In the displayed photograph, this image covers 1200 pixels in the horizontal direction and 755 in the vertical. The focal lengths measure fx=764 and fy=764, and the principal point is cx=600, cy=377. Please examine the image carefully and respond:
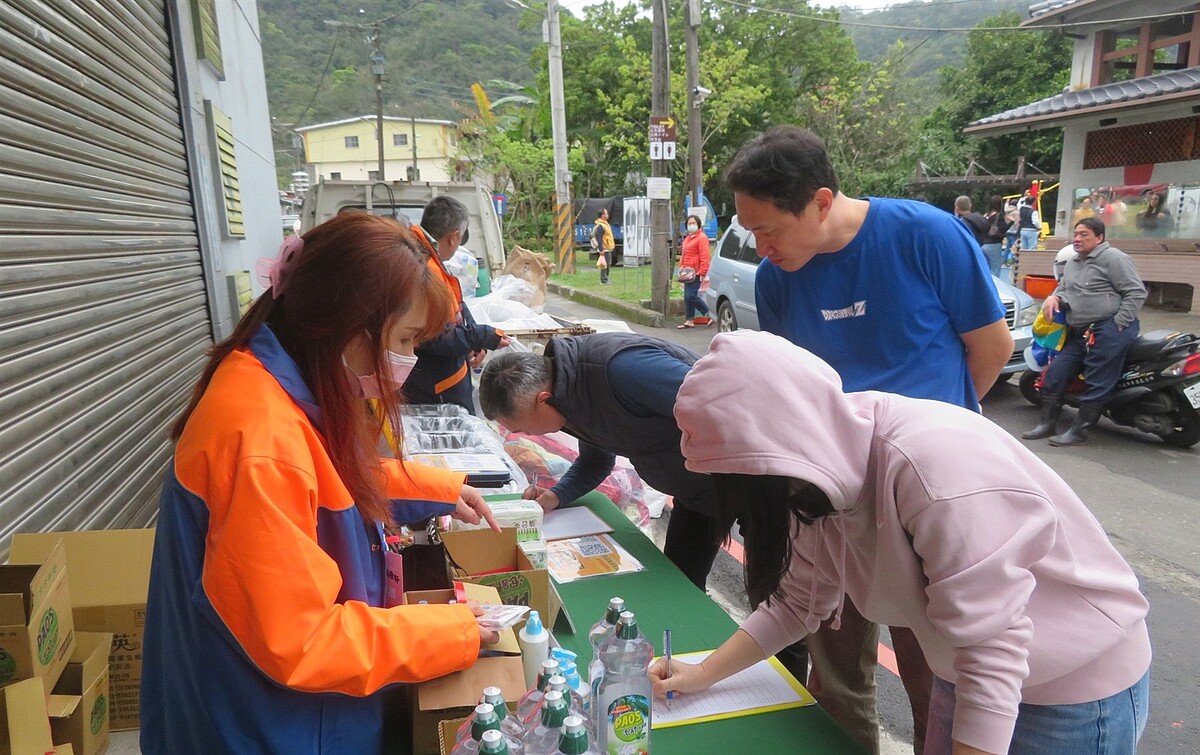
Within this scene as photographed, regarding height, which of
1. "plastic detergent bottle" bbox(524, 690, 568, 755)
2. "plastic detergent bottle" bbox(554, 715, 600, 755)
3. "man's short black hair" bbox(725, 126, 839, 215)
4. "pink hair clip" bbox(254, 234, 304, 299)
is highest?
"man's short black hair" bbox(725, 126, 839, 215)

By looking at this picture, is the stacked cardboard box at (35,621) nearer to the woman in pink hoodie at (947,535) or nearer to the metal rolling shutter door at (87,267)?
the metal rolling shutter door at (87,267)

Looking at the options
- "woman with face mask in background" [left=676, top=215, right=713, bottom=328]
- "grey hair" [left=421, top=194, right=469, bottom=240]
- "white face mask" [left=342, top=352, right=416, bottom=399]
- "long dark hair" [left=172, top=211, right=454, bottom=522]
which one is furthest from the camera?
"woman with face mask in background" [left=676, top=215, right=713, bottom=328]

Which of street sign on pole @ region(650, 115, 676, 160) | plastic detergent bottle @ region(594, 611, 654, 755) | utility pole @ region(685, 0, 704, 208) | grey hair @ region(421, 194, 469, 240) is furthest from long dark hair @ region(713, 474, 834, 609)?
utility pole @ region(685, 0, 704, 208)

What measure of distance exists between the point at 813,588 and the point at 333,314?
0.97m

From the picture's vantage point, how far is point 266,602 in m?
1.02

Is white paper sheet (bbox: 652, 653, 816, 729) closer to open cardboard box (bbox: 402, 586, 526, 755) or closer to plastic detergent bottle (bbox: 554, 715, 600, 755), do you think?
open cardboard box (bbox: 402, 586, 526, 755)

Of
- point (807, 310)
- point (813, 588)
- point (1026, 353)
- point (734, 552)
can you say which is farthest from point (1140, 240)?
point (813, 588)

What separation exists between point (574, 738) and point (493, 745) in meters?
0.11

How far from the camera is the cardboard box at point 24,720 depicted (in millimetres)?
1378

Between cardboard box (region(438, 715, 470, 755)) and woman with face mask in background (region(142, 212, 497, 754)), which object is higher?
woman with face mask in background (region(142, 212, 497, 754))

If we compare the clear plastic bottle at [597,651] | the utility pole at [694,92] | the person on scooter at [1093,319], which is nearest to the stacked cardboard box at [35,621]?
the clear plastic bottle at [597,651]

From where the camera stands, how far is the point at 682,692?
1541 millimetres

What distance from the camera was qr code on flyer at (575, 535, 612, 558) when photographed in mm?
2273

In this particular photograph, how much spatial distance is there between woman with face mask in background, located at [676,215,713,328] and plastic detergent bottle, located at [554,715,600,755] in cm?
1001
